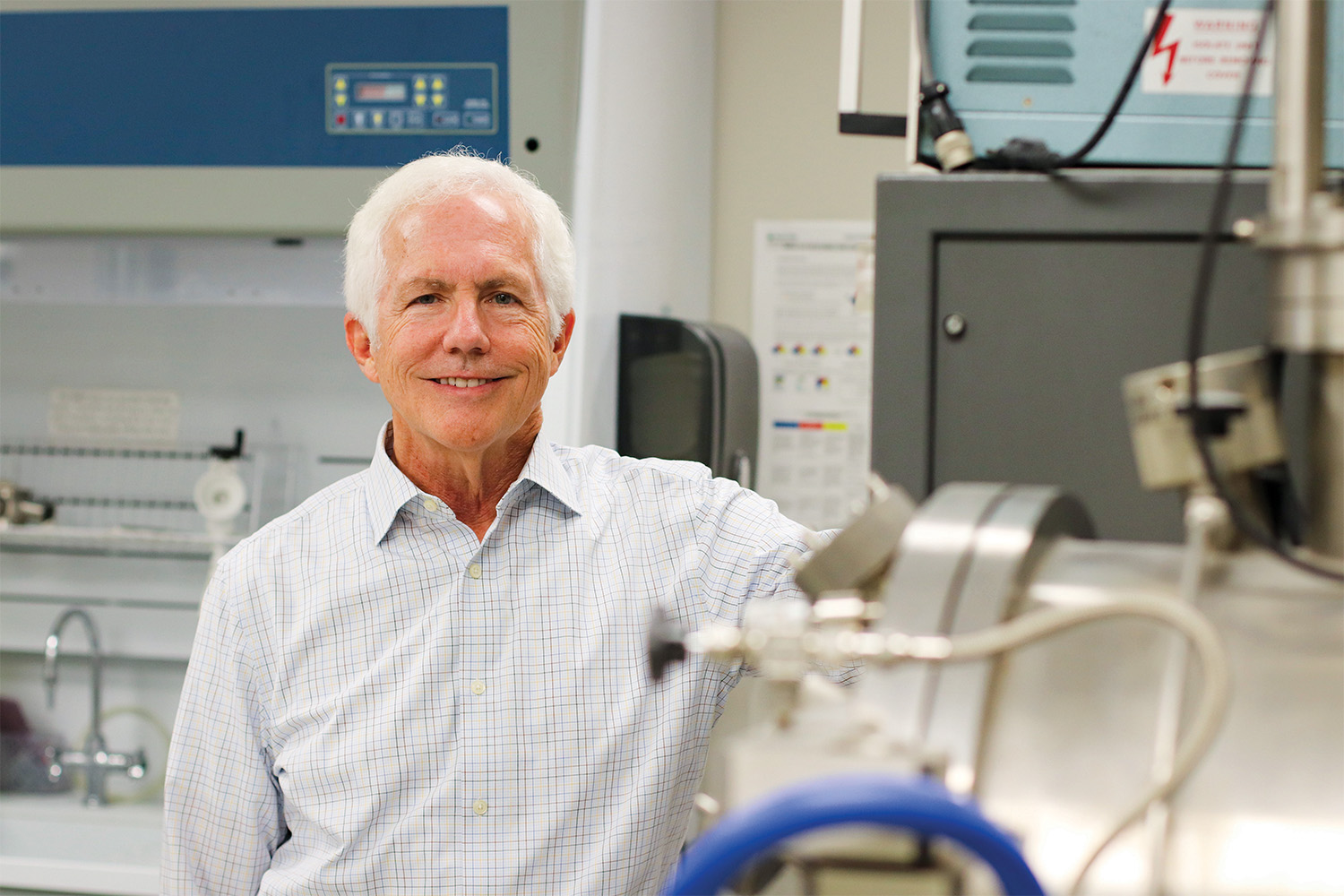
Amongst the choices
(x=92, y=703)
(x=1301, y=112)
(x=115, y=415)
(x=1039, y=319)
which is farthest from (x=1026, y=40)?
(x=92, y=703)

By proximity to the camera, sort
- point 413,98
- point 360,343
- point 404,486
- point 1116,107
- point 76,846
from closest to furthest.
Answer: point 1116,107 < point 404,486 < point 360,343 < point 413,98 < point 76,846

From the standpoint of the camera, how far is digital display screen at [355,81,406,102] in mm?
1847

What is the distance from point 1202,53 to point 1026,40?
12 centimetres

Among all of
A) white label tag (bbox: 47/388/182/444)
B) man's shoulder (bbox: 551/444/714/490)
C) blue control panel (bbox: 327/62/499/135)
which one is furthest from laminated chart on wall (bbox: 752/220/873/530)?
white label tag (bbox: 47/388/182/444)

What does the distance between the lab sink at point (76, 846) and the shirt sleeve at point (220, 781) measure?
2.35 feet

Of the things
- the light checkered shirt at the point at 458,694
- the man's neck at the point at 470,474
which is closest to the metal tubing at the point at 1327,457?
the light checkered shirt at the point at 458,694

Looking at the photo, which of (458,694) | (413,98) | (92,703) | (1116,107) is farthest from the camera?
(92,703)

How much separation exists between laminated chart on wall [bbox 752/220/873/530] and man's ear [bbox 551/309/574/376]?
2.82ft

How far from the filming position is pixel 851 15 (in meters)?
0.91

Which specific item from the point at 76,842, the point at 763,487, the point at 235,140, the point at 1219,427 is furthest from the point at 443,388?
the point at 76,842

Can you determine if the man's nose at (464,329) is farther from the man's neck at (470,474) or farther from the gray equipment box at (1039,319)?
the gray equipment box at (1039,319)

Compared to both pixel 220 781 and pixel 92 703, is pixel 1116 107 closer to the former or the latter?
pixel 220 781

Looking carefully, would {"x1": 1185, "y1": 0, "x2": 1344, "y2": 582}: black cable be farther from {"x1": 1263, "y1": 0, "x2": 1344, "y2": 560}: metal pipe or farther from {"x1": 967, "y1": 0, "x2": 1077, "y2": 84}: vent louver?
{"x1": 967, "y1": 0, "x2": 1077, "y2": 84}: vent louver

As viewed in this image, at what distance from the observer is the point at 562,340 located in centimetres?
162
